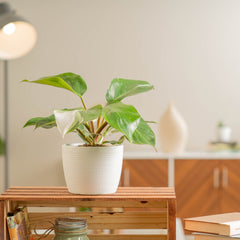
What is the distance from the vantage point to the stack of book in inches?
53.8

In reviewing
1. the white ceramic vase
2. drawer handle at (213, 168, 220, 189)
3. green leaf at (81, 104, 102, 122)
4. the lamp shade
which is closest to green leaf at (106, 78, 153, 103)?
green leaf at (81, 104, 102, 122)

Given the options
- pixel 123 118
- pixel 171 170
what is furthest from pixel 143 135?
pixel 171 170

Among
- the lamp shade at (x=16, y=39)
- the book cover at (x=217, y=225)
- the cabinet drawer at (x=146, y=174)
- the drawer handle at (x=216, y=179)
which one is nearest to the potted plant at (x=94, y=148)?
the book cover at (x=217, y=225)

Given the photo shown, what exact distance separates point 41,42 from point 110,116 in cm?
323

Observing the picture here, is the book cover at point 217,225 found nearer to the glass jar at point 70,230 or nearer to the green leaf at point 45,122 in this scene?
the glass jar at point 70,230

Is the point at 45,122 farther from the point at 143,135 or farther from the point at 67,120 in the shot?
the point at 143,135

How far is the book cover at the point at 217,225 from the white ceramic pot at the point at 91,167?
0.96 ft

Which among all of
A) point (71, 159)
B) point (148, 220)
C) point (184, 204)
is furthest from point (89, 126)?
point (184, 204)

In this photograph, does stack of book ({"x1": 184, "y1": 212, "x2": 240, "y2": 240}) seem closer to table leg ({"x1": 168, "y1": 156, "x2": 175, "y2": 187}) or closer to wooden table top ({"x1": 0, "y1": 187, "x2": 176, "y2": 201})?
wooden table top ({"x1": 0, "y1": 187, "x2": 176, "y2": 201})

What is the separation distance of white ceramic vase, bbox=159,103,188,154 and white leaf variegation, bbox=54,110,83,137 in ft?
8.98

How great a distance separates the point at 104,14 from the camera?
14.1 feet

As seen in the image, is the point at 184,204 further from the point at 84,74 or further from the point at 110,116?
the point at 110,116

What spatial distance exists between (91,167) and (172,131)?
260cm

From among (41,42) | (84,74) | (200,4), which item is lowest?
(84,74)
